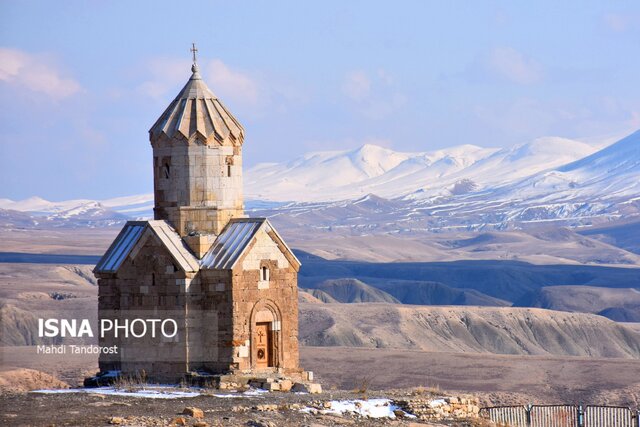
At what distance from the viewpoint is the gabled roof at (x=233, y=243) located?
81.8 ft

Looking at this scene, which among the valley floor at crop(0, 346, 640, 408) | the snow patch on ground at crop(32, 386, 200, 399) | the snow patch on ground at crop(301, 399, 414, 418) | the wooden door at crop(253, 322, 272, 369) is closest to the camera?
the snow patch on ground at crop(301, 399, 414, 418)

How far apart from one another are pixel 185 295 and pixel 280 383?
224 centimetres

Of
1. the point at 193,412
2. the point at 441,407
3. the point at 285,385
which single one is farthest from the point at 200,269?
the point at 193,412

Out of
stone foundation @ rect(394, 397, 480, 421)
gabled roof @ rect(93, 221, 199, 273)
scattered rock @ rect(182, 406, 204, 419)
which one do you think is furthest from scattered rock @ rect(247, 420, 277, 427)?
gabled roof @ rect(93, 221, 199, 273)

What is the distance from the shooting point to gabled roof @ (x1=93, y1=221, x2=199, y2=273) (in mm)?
25016

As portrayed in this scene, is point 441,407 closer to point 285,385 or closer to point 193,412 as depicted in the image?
point 285,385

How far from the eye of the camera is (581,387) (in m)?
51.4

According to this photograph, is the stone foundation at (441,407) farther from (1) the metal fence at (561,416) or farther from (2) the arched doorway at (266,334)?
(2) the arched doorway at (266,334)

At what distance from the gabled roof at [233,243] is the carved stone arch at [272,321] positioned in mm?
865

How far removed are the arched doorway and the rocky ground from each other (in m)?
1.89

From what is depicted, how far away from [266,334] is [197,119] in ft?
12.1

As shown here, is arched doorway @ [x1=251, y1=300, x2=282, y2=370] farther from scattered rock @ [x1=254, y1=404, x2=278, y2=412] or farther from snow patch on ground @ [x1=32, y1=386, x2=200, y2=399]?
scattered rock @ [x1=254, y1=404, x2=278, y2=412]

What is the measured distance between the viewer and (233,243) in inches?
995

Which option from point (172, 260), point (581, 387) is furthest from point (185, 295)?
point (581, 387)
